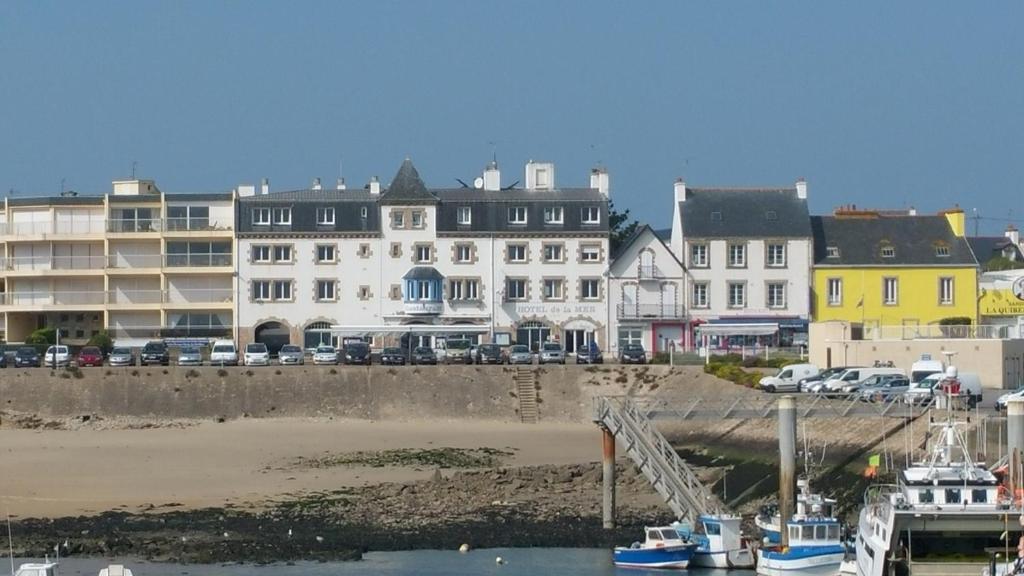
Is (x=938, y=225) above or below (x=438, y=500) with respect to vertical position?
above

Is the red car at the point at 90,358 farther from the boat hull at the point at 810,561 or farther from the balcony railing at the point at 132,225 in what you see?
the boat hull at the point at 810,561

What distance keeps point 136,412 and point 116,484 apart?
56.9 feet

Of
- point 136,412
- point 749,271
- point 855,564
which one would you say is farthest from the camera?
point 749,271

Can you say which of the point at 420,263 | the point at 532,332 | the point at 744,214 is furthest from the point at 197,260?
the point at 744,214

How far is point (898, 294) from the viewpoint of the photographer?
281 ft

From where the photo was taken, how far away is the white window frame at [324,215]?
85562 millimetres

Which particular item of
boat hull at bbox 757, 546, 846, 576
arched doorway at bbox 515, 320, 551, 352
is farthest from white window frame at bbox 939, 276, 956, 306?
boat hull at bbox 757, 546, 846, 576

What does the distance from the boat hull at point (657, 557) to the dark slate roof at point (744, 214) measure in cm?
4499

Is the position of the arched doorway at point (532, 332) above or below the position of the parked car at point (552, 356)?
above

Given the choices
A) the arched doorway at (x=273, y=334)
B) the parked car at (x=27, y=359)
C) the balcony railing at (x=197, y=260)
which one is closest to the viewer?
the parked car at (x=27, y=359)

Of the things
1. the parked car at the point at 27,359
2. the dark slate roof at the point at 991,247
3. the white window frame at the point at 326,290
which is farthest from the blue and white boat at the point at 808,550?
the dark slate roof at the point at 991,247

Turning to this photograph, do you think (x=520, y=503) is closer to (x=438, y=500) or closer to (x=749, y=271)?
(x=438, y=500)

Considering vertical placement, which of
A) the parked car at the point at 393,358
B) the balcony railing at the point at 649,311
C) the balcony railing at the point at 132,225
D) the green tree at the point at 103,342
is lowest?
the parked car at the point at 393,358

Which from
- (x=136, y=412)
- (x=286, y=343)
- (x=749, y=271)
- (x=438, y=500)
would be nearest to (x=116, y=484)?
(x=438, y=500)
